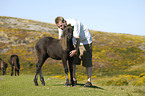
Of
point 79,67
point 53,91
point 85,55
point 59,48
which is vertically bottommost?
point 79,67

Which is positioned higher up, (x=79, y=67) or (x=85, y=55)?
(x=85, y=55)

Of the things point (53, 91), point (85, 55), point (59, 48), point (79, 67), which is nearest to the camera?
point (53, 91)

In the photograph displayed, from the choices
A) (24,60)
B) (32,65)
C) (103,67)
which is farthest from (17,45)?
(103,67)

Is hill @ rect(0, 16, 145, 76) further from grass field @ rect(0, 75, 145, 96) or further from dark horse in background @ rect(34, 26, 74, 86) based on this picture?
dark horse in background @ rect(34, 26, 74, 86)

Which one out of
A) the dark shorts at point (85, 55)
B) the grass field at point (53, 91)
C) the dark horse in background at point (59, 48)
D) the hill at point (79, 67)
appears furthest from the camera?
the hill at point (79, 67)

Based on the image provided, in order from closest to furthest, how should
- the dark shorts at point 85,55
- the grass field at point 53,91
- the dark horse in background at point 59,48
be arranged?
the grass field at point 53,91
the dark horse in background at point 59,48
the dark shorts at point 85,55

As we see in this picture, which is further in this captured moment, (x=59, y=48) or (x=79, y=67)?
(x=79, y=67)

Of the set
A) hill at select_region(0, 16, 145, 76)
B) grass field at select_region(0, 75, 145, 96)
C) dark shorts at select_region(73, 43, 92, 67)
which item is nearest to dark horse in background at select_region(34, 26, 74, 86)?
grass field at select_region(0, 75, 145, 96)

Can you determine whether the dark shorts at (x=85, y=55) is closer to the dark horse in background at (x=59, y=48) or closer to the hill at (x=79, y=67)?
the dark horse in background at (x=59, y=48)

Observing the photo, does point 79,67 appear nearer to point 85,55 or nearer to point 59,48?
point 85,55

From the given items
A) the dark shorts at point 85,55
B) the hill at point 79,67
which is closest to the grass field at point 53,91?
the dark shorts at point 85,55

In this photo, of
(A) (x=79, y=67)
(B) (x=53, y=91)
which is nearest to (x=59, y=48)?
(B) (x=53, y=91)

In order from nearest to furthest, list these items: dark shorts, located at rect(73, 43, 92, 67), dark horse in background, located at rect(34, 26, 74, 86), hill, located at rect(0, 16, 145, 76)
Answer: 1. dark horse in background, located at rect(34, 26, 74, 86)
2. dark shorts, located at rect(73, 43, 92, 67)
3. hill, located at rect(0, 16, 145, 76)

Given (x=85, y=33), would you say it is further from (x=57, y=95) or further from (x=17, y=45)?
(x=17, y=45)
